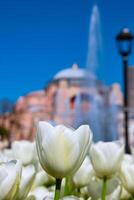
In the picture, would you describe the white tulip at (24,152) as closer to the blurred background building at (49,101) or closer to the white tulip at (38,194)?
the white tulip at (38,194)

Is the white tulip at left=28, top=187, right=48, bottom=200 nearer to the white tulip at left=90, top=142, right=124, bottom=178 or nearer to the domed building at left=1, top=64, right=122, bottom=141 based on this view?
the white tulip at left=90, top=142, right=124, bottom=178

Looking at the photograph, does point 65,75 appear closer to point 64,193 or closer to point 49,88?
point 49,88

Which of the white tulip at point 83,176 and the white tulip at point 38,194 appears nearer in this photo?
the white tulip at point 38,194

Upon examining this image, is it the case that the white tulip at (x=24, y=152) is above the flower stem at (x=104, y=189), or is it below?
above

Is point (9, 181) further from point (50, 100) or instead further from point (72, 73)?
point (50, 100)

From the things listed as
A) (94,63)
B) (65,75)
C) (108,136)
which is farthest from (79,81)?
(108,136)

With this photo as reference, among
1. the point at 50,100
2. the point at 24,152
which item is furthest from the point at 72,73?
the point at 24,152

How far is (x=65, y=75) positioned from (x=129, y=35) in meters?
54.5

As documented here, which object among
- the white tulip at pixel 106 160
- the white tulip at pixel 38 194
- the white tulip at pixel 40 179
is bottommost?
the white tulip at pixel 38 194

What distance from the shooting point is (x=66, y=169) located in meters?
0.87

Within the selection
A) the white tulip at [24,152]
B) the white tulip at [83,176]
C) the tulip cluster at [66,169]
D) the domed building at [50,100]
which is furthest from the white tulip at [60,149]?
the domed building at [50,100]

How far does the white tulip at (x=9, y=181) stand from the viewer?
2.74ft

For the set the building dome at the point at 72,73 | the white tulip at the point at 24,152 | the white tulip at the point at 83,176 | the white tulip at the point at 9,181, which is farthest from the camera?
the building dome at the point at 72,73

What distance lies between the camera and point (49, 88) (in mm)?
64062
